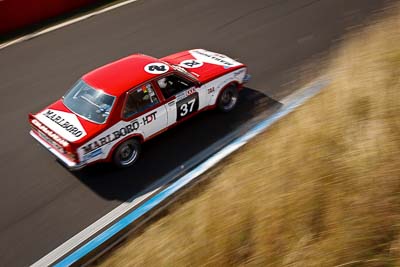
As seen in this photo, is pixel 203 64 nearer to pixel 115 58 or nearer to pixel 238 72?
pixel 238 72

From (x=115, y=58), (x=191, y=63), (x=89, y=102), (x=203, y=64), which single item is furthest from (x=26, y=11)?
(x=89, y=102)

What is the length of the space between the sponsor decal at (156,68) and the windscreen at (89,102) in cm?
95

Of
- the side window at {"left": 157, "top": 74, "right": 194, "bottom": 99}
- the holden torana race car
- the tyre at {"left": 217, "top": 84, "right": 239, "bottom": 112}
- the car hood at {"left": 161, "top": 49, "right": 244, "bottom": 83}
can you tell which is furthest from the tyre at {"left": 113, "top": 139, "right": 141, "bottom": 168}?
the tyre at {"left": 217, "top": 84, "right": 239, "bottom": 112}

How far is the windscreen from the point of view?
7.34 meters

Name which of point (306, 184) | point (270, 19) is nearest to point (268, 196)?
point (306, 184)

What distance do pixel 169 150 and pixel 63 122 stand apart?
190cm

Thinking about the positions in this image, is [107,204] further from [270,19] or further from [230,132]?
[270,19]

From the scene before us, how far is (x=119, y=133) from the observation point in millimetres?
7395

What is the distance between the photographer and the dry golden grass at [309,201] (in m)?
4.09

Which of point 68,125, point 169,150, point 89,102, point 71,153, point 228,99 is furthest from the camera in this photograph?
point 228,99

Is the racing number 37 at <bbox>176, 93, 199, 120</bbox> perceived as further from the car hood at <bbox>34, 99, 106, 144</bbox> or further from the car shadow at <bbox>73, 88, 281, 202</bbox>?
the car hood at <bbox>34, 99, 106, 144</bbox>

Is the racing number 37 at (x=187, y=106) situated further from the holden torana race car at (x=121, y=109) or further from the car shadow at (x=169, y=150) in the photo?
the car shadow at (x=169, y=150)

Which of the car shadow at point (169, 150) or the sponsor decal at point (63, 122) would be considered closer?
the sponsor decal at point (63, 122)

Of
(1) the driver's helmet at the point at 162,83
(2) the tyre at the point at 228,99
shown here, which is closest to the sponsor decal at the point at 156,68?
(1) the driver's helmet at the point at 162,83
